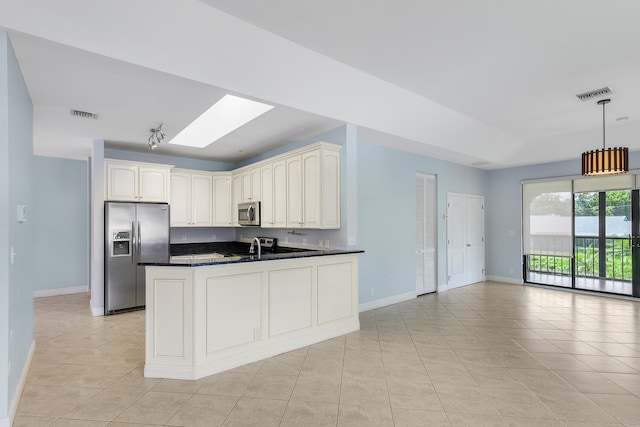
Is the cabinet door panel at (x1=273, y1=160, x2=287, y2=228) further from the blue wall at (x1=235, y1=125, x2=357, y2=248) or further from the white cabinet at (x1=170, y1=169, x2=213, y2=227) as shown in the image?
the white cabinet at (x1=170, y1=169, x2=213, y2=227)

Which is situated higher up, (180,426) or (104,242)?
(104,242)

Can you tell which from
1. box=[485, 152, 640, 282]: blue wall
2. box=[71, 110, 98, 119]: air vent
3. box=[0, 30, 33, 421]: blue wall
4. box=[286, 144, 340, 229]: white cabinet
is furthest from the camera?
box=[485, 152, 640, 282]: blue wall

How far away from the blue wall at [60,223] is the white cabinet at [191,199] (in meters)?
1.94

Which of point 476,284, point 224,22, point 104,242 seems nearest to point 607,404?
point 224,22

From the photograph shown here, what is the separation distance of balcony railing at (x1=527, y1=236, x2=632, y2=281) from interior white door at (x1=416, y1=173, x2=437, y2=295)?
2.64 meters

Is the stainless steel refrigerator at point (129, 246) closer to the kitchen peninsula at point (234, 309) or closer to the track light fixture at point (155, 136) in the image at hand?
the track light fixture at point (155, 136)

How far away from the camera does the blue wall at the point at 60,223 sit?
5914 mm

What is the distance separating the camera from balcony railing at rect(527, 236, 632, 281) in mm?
5891

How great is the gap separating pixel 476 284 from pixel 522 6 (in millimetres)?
5954

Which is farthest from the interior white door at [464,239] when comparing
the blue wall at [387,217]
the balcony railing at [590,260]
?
the balcony railing at [590,260]

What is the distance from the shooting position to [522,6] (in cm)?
244

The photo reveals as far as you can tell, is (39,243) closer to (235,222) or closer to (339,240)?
(235,222)

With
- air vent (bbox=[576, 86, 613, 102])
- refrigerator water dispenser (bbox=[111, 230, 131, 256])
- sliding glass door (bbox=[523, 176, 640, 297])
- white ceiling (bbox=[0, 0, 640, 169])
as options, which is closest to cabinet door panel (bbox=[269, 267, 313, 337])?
white ceiling (bbox=[0, 0, 640, 169])

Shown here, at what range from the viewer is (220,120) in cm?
477
